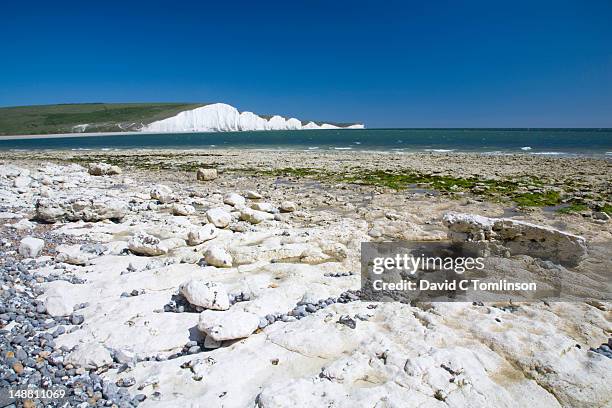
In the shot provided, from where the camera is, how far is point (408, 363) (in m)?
3.52

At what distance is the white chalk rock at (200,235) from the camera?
7.40m

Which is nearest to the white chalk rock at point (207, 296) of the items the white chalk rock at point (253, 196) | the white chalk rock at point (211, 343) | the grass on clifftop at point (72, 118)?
the white chalk rock at point (211, 343)

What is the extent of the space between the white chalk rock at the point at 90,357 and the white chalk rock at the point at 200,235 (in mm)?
3551

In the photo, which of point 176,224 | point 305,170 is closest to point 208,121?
point 305,170

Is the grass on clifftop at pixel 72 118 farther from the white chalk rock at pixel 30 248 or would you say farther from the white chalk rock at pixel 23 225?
the white chalk rock at pixel 30 248

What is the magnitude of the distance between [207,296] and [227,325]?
829 millimetres

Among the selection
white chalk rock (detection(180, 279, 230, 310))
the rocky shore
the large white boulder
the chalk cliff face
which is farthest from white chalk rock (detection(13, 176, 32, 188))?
the chalk cliff face

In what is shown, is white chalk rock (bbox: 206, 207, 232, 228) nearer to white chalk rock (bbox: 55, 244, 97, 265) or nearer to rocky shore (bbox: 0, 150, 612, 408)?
rocky shore (bbox: 0, 150, 612, 408)

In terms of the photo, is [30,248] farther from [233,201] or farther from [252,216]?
[233,201]

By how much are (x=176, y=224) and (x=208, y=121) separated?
13877 cm

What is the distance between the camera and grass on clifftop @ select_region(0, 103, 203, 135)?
12088 centimetres

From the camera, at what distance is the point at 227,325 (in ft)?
13.2

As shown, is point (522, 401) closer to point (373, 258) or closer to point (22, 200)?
point (373, 258)

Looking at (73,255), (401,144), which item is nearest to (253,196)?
(73,255)
